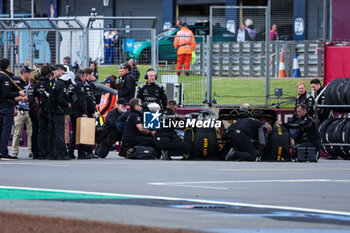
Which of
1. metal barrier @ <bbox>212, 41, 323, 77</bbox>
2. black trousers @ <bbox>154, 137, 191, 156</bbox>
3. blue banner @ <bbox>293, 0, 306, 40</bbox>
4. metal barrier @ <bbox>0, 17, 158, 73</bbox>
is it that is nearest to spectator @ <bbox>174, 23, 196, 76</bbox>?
metal barrier @ <bbox>212, 41, 323, 77</bbox>

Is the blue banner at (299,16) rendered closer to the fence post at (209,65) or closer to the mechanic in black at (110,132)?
the fence post at (209,65)

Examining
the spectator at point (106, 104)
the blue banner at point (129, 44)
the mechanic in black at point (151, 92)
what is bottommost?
the spectator at point (106, 104)

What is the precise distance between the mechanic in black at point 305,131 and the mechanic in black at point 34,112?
5.04 m

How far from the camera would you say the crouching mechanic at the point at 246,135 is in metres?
15.4

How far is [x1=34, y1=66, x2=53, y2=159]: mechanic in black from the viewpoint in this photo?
15.2 metres

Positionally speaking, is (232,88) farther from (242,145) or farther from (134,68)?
(242,145)

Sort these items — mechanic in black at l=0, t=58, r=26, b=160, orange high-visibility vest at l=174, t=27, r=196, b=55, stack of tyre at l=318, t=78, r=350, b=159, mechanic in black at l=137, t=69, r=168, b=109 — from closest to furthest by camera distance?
mechanic in black at l=0, t=58, r=26, b=160, mechanic in black at l=137, t=69, r=168, b=109, stack of tyre at l=318, t=78, r=350, b=159, orange high-visibility vest at l=174, t=27, r=196, b=55

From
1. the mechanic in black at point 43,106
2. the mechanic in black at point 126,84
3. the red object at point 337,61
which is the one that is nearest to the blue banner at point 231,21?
the red object at point 337,61

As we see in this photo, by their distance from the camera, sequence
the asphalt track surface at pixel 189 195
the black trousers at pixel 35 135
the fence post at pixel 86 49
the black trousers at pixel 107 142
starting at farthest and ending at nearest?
the fence post at pixel 86 49, the black trousers at pixel 107 142, the black trousers at pixel 35 135, the asphalt track surface at pixel 189 195

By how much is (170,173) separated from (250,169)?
5.18ft

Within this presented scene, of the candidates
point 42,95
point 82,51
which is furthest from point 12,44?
point 42,95

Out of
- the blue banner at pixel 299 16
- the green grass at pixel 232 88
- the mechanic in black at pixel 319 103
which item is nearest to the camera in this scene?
the mechanic in black at pixel 319 103

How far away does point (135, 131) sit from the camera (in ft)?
53.4

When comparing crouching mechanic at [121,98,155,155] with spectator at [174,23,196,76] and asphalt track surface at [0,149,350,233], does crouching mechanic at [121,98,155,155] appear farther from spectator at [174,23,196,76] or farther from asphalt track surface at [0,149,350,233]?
spectator at [174,23,196,76]
